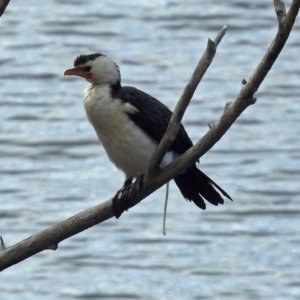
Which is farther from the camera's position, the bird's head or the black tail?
the bird's head

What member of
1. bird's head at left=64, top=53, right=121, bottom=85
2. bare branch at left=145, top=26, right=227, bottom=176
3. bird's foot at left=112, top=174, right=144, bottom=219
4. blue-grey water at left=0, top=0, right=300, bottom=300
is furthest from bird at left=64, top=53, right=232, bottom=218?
blue-grey water at left=0, top=0, right=300, bottom=300

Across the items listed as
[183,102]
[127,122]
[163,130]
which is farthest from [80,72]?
[183,102]

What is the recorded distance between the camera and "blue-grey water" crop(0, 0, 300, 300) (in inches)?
311

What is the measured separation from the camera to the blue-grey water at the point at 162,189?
7.90 m

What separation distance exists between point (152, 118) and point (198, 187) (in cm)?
36

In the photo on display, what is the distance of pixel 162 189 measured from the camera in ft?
29.4

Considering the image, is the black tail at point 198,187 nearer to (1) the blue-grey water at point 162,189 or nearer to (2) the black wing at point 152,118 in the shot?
(2) the black wing at point 152,118

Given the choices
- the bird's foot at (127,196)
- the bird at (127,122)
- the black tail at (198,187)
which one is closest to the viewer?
the bird's foot at (127,196)

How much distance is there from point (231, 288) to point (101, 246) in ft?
3.22

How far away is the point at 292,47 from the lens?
439 inches

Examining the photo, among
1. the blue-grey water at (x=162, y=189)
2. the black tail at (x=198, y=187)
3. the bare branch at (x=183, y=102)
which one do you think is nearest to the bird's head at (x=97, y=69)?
the black tail at (x=198, y=187)

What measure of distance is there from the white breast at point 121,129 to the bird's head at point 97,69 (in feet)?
0.22

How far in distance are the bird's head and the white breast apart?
0.07 m

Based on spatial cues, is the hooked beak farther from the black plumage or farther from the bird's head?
the black plumage
